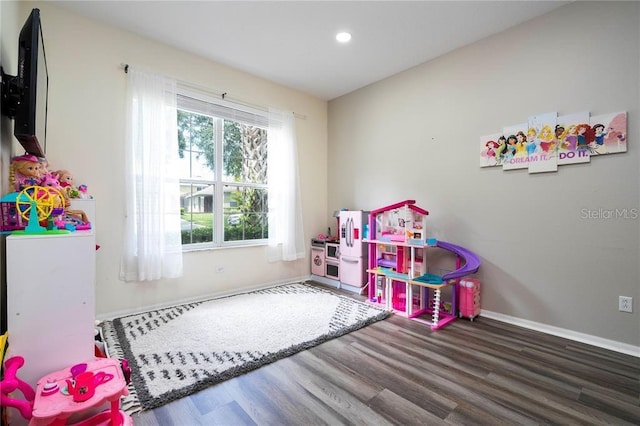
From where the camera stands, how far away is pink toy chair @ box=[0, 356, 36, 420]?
1007 millimetres

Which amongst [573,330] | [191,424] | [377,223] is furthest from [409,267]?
[191,424]

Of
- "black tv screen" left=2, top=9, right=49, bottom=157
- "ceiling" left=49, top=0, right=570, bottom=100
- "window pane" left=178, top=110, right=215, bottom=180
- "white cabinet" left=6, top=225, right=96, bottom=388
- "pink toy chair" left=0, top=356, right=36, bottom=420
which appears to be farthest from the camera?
"window pane" left=178, top=110, right=215, bottom=180

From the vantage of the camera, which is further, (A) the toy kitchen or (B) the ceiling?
(A) the toy kitchen

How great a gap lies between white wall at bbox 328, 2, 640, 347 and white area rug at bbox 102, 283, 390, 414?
132 cm

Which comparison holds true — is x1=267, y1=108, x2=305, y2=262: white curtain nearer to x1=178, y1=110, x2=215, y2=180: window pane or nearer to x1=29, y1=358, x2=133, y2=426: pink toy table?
x1=178, y1=110, x2=215, y2=180: window pane

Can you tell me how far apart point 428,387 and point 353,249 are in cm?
205

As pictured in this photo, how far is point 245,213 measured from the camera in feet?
12.2

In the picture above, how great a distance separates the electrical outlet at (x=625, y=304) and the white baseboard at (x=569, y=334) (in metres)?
0.25

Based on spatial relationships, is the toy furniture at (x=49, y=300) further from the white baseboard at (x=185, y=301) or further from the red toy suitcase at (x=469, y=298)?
the red toy suitcase at (x=469, y=298)

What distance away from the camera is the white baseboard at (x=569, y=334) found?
82.8 inches

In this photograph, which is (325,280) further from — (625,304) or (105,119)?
(105,119)

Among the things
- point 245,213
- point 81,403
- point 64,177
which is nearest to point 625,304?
point 81,403

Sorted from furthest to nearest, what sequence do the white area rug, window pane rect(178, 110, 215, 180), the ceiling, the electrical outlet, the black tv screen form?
1. window pane rect(178, 110, 215, 180)
2. the ceiling
3. the electrical outlet
4. the white area rug
5. the black tv screen

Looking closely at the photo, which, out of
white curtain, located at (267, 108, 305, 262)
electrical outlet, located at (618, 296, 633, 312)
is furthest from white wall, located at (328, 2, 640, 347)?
white curtain, located at (267, 108, 305, 262)
